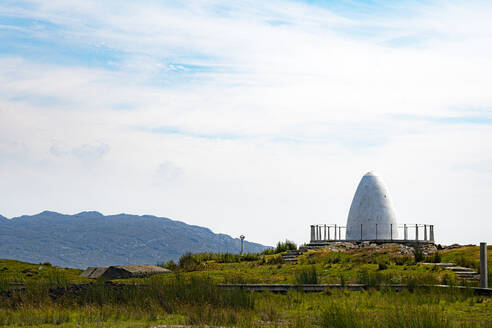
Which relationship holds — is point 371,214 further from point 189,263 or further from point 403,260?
point 403,260

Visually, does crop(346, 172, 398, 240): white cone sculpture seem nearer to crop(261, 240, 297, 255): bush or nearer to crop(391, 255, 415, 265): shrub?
crop(261, 240, 297, 255): bush

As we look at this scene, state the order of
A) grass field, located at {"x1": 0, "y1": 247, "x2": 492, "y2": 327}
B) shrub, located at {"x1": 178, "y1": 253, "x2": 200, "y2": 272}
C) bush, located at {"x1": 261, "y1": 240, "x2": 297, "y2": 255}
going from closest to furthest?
1. grass field, located at {"x1": 0, "y1": 247, "x2": 492, "y2": 327}
2. shrub, located at {"x1": 178, "y1": 253, "x2": 200, "y2": 272}
3. bush, located at {"x1": 261, "y1": 240, "x2": 297, "y2": 255}

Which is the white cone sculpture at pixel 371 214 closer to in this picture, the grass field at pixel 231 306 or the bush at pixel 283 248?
the bush at pixel 283 248

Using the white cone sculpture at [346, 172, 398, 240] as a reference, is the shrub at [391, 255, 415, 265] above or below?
below

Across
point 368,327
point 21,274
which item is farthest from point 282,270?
point 368,327

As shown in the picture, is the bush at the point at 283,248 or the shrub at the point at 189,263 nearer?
the shrub at the point at 189,263

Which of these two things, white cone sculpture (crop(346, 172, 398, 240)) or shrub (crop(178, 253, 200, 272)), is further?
white cone sculpture (crop(346, 172, 398, 240))

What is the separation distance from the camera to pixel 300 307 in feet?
62.5

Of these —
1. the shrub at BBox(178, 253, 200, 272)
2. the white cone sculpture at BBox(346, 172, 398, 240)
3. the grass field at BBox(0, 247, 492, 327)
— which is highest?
the white cone sculpture at BBox(346, 172, 398, 240)


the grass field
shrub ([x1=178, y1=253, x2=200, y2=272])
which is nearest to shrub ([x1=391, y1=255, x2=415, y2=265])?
the grass field

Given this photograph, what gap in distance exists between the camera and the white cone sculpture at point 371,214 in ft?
177

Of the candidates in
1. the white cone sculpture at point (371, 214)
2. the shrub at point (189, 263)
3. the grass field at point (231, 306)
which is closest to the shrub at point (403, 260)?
the grass field at point (231, 306)

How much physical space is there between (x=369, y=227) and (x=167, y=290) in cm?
3637

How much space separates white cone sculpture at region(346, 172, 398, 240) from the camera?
53844mm
